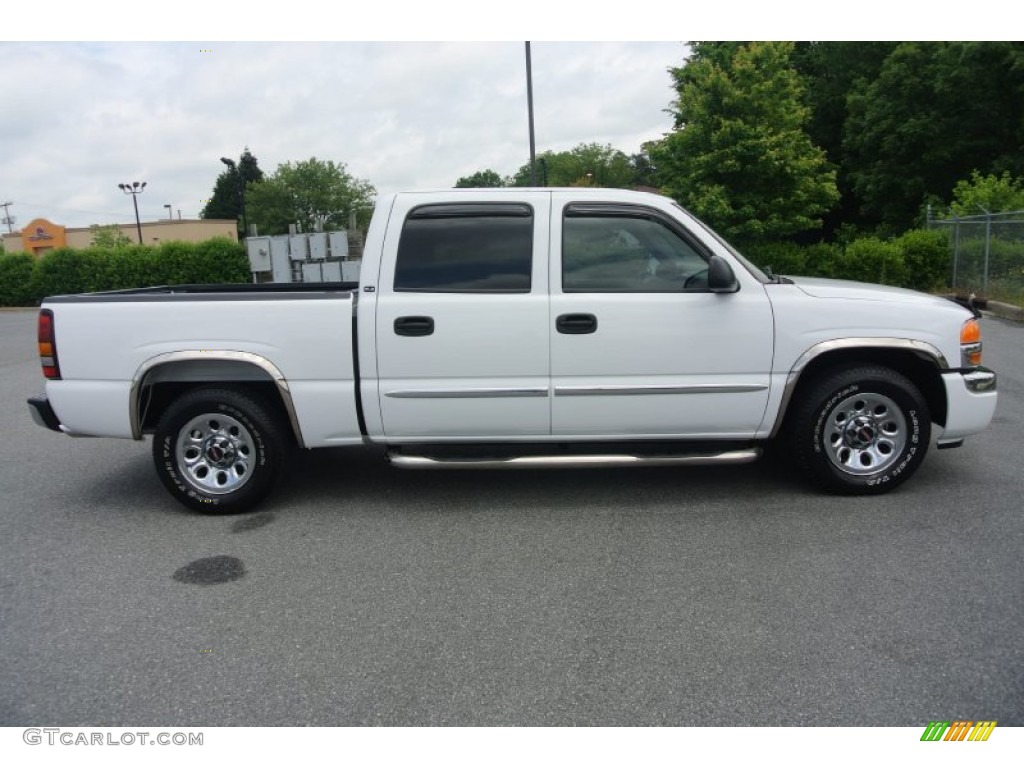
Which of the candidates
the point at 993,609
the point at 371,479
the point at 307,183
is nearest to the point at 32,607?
the point at 371,479

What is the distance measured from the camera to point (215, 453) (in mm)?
4961

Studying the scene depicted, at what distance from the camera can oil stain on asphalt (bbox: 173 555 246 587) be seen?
13.3 feet

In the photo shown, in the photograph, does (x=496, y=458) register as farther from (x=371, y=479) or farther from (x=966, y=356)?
(x=966, y=356)

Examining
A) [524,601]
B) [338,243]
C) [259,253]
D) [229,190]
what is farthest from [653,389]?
[229,190]

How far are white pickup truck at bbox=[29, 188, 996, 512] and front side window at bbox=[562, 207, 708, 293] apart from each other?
0.04 ft

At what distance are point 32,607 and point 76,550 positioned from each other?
0.75 meters

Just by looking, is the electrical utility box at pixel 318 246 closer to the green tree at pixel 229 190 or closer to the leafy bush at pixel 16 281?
the leafy bush at pixel 16 281

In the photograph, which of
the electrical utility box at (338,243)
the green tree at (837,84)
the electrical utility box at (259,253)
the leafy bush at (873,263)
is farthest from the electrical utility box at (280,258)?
the green tree at (837,84)

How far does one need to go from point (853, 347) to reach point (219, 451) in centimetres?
401

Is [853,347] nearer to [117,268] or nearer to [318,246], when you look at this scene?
[318,246]

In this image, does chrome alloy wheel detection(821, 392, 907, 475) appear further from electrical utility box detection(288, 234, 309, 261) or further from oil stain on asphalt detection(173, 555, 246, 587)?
electrical utility box detection(288, 234, 309, 261)

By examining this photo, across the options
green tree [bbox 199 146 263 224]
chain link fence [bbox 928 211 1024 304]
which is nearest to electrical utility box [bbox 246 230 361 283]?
chain link fence [bbox 928 211 1024 304]

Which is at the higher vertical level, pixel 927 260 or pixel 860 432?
pixel 927 260

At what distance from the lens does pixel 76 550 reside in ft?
14.8
